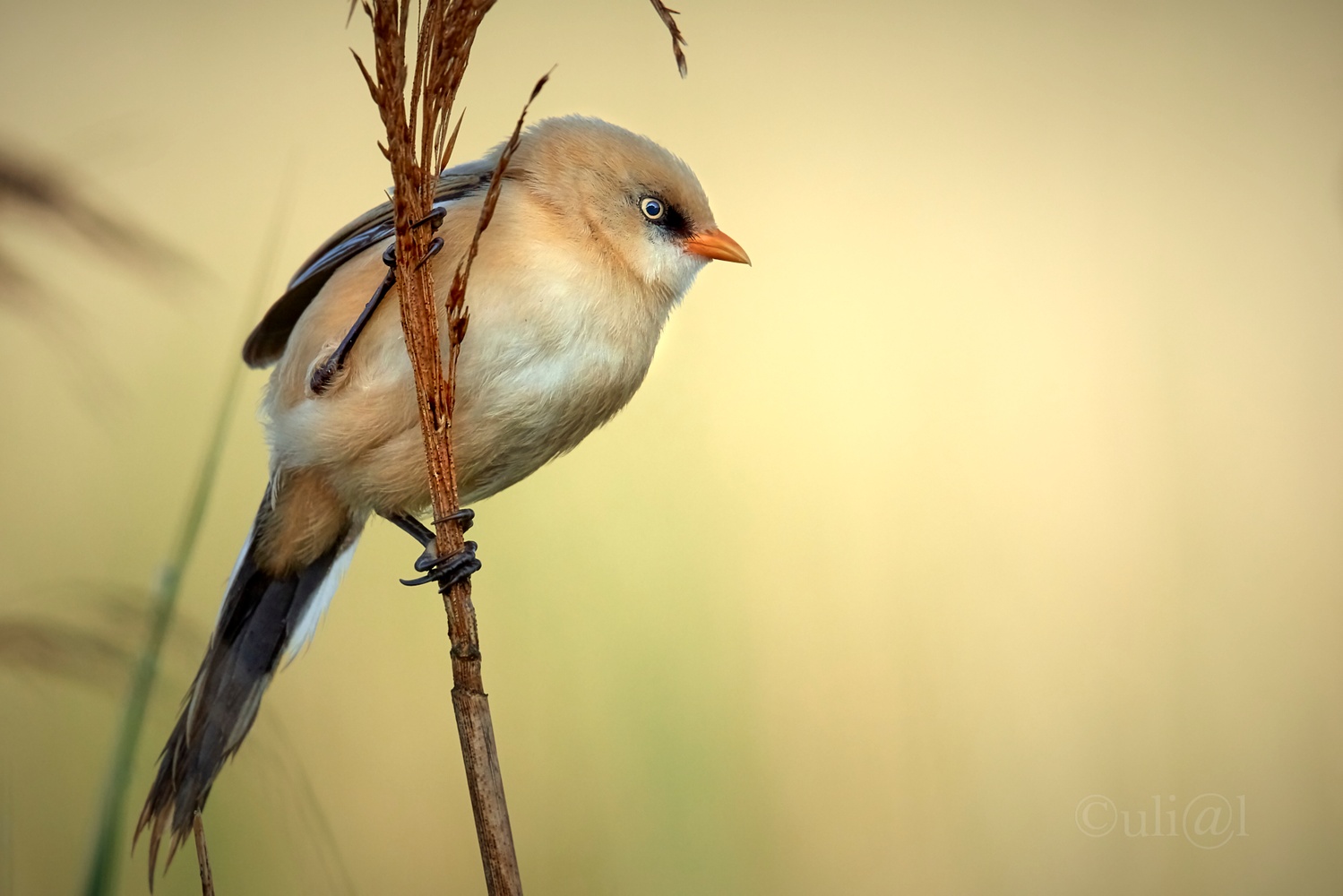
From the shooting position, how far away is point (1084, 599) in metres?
1.38

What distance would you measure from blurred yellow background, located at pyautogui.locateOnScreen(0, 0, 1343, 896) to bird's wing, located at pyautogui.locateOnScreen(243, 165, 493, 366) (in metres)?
0.10

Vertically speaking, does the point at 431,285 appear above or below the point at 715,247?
below

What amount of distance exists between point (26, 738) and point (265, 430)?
18.4 inches

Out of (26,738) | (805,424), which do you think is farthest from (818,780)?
(26,738)

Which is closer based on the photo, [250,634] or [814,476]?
[250,634]

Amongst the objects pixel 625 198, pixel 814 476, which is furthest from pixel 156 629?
pixel 814 476

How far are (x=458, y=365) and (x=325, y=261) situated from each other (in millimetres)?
269

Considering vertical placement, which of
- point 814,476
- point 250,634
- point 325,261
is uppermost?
point 325,261

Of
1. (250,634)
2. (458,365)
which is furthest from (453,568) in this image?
(250,634)

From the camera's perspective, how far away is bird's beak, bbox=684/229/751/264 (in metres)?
1.10

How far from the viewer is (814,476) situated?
1386mm

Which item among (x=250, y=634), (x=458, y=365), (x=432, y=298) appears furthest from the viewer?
(x=250, y=634)

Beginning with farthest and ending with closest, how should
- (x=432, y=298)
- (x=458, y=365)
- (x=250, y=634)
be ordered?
1. (x=250, y=634)
2. (x=458, y=365)
3. (x=432, y=298)

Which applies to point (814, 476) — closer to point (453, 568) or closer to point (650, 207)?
point (650, 207)
